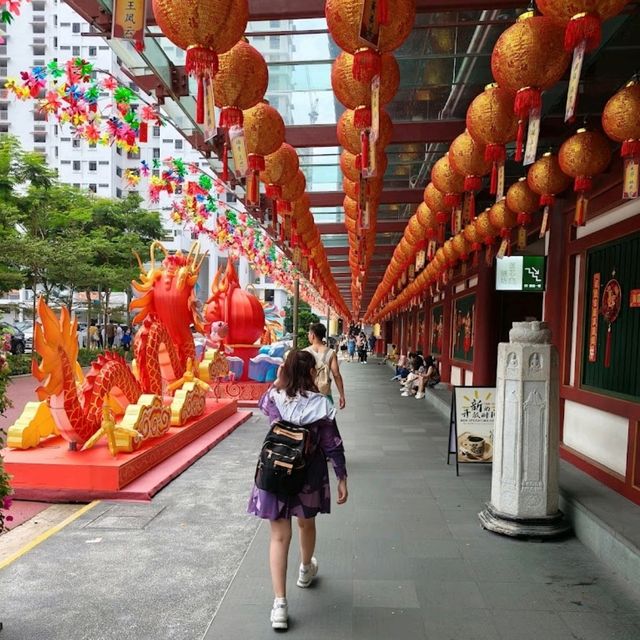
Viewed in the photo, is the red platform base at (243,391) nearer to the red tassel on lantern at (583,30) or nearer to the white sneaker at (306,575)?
the white sneaker at (306,575)

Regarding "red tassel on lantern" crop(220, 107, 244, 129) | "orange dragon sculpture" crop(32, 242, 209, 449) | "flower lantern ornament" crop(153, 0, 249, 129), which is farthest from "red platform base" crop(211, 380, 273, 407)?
"flower lantern ornament" crop(153, 0, 249, 129)

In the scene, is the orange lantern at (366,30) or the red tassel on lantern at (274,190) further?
the red tassel on lantern at (274,190)

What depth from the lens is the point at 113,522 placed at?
15.3 feet

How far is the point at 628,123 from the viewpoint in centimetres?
359

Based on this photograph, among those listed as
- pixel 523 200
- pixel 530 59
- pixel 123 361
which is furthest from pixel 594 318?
pixel 123 361

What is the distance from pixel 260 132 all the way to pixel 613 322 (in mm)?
3938

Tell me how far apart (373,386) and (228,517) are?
1169 centimetres

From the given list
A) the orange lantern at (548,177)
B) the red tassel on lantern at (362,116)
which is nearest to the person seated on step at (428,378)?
the orange lantern at (548,177)

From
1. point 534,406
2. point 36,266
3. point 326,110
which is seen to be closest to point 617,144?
point 534,406

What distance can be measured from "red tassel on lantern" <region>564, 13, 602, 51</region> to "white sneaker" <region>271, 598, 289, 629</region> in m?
3.28

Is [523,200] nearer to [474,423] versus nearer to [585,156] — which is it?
[585,156]

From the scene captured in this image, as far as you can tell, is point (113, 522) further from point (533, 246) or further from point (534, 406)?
point (533, 246)

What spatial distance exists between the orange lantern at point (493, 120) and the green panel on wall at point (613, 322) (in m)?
1.96

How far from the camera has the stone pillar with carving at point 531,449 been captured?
14.5 feet
